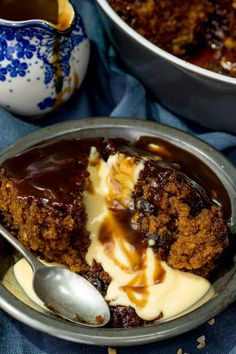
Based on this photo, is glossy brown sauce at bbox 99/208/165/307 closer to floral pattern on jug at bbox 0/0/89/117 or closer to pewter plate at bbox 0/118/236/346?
pewter plate at bbox 0/118/236/346

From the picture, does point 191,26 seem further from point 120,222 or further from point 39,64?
point 120,222

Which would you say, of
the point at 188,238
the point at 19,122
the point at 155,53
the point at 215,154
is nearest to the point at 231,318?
the point at 188,238

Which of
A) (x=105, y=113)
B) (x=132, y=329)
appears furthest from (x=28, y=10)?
(x=132, y=329)

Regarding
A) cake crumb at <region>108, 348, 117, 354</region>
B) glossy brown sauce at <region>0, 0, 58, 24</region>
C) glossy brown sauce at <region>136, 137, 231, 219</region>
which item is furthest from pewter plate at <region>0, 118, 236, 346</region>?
glossy brown sauce at <region>0, 0, 58, 24</region>

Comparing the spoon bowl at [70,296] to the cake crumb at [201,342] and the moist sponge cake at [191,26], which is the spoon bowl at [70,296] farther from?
the moist sponge cake at [191,26]

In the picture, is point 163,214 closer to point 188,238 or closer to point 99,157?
point 188,238

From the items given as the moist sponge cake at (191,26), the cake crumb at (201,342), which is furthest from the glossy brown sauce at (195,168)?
the moist sponge cake at (191,26)
